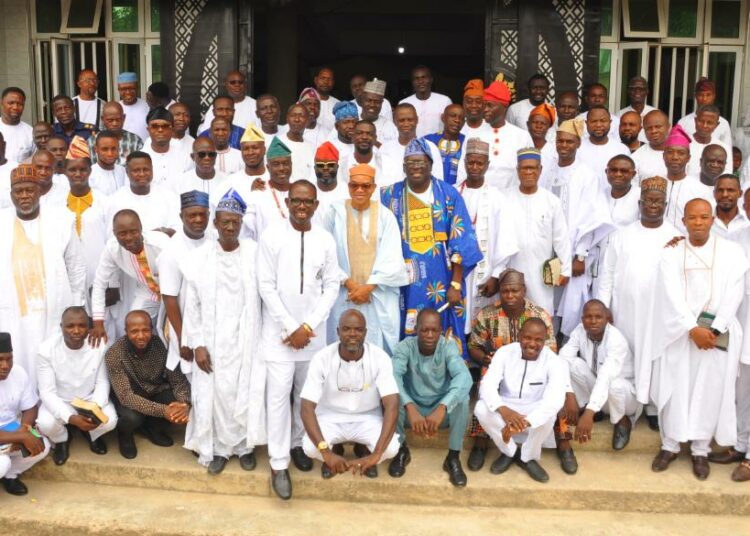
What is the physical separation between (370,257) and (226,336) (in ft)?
3.46

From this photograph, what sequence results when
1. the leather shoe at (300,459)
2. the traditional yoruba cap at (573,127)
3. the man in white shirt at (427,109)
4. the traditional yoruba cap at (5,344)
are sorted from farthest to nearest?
1. the man in white shirt at (427,109)
2. the traditional yoruba cap at (573,127)
3. the leather shoe at (300,459)
4. the traditional yoruba cap at (5,344)

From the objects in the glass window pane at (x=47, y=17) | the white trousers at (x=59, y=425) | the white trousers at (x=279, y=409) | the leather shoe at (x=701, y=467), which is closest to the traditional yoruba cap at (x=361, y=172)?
the white trousers at (x=279, y=409)

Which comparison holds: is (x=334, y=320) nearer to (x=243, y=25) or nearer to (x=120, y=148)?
(x=120, y=148)

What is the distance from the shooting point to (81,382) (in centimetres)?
513

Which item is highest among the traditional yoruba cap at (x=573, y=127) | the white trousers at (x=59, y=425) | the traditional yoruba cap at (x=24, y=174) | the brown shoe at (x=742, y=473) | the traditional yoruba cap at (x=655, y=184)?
the traditional yoruba cap at (x=573, y=127)

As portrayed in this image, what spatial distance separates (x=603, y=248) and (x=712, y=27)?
4208 millimetres

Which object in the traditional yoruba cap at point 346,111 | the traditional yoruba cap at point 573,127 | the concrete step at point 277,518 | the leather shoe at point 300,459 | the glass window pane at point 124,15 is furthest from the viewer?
the glass window pane at point 124,15

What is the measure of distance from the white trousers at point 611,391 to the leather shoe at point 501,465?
2.21 ft

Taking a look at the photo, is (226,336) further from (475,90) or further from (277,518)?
(475,90)

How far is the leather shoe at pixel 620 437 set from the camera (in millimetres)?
5328

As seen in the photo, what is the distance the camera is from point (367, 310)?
5.32m

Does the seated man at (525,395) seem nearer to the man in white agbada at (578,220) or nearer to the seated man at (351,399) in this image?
the seated man at (351,399)

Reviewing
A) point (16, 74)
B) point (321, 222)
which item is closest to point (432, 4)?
point (16, 74)

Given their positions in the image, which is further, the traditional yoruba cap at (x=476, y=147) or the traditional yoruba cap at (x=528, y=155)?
the traditional yoruba cap at (x=528, y=155)
